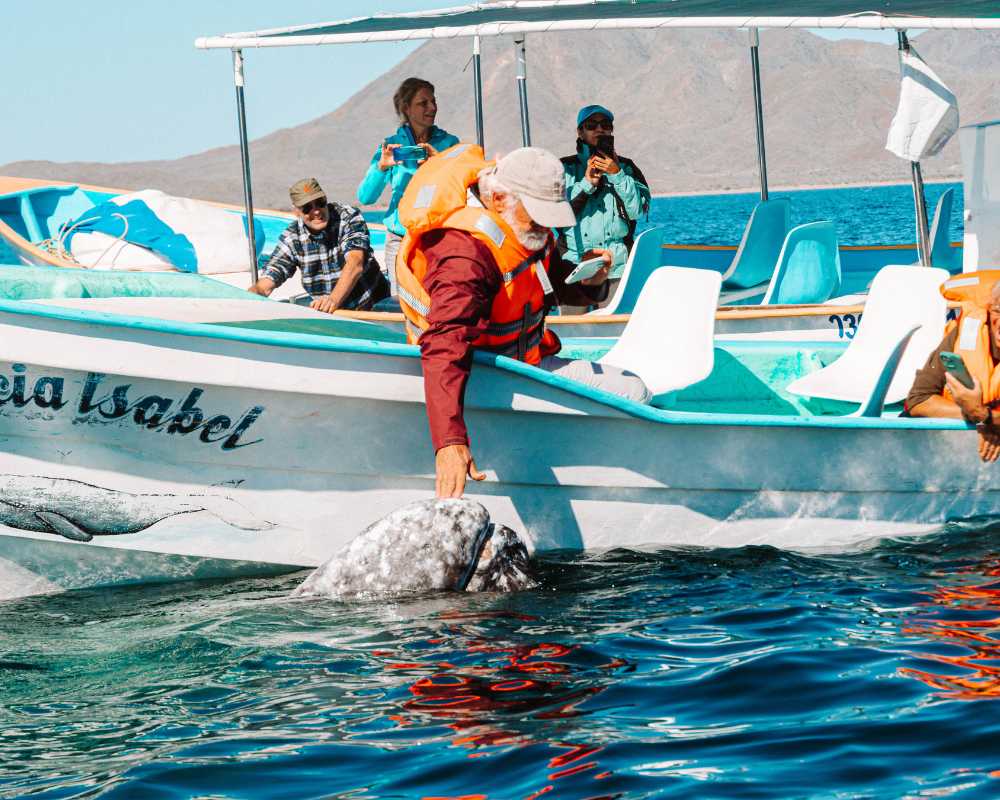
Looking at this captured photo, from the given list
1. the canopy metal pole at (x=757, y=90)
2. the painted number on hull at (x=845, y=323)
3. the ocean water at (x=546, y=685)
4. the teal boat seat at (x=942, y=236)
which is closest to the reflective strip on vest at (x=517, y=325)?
the ocean water at (x=546, y=685)

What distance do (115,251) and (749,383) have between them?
319 inches

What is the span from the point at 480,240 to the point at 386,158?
3507mm

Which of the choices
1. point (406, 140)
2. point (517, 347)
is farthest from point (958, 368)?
point (406, 140)

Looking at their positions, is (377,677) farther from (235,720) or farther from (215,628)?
(215,628)

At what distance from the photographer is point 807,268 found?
1070cm

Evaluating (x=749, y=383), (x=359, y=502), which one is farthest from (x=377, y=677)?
(x=749, y=383)

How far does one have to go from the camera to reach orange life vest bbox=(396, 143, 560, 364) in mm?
5570

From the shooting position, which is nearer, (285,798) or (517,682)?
(285,798)

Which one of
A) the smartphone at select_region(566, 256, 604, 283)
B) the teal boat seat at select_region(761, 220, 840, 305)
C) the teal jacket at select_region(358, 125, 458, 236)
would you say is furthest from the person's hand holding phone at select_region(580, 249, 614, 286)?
the teal boat seat at select_region(761, 220, 840, 305)

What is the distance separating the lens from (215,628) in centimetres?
536

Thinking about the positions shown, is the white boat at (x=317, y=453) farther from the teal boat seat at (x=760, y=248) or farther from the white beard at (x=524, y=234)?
the teal boat seat at (x=760, y=248)

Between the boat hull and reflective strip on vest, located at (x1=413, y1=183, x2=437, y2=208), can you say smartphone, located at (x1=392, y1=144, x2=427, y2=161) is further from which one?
the boat hull

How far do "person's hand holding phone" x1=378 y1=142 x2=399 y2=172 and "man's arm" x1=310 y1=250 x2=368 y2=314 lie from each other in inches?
29.2

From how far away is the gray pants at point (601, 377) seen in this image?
6.50 m
